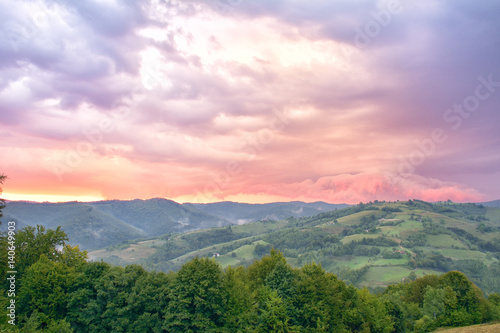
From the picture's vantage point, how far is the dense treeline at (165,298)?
52.4 metres

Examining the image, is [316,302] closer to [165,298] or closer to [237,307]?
[237,307]

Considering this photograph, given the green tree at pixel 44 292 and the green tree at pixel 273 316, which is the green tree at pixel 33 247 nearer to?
the green tree at pixel 44 292

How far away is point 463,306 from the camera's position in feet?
257

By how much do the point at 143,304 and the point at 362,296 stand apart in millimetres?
49689

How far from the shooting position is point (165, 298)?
56.0m

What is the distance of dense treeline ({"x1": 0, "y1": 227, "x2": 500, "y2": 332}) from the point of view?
172 feet

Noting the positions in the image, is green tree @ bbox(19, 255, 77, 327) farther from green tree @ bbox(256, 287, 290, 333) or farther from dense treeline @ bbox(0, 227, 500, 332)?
green tree @ bbox(256, 287, 290, 333)

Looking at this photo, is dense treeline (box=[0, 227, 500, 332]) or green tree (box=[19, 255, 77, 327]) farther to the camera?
green tree (box=[19, 255, 77, 327])

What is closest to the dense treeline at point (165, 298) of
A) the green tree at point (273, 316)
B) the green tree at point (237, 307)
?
the green tree at point (273, 316)

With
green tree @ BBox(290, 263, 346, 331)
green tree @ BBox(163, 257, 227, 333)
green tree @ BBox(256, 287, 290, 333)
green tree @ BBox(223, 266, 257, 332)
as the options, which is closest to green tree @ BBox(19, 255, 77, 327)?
green tree @ BBox(163, 257, 227, 333)

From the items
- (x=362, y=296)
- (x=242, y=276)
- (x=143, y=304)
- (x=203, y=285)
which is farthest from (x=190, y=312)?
(x=362, y=296)

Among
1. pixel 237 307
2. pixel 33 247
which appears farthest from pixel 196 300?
pixel 33 247

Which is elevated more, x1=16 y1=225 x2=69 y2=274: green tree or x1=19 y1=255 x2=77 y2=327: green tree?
x1=16 y1=225 x2=69 y2=274: green tree

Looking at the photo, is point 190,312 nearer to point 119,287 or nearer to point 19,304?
point 119,287
